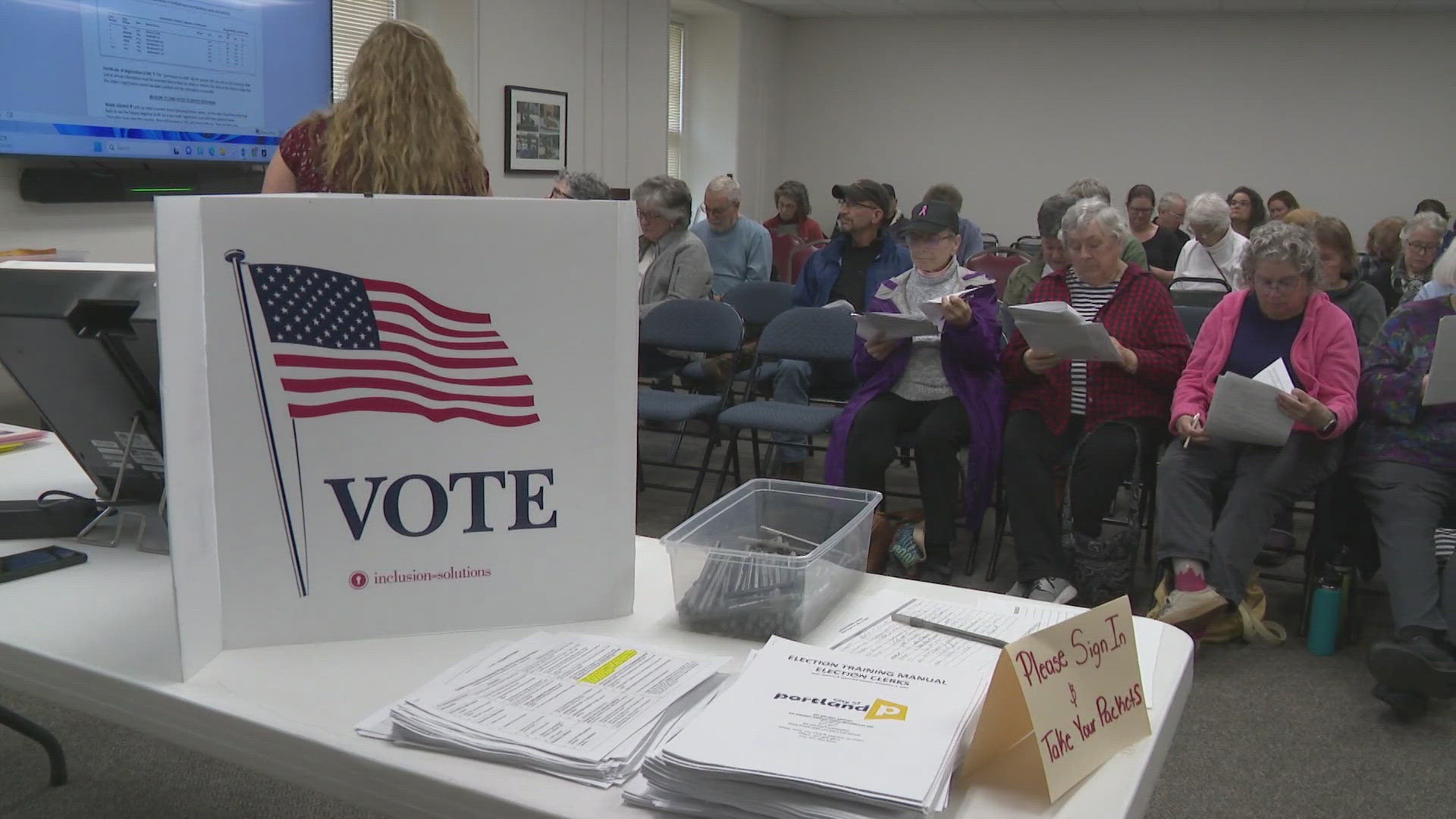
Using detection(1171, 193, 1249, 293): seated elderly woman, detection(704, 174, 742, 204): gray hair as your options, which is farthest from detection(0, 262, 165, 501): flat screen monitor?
detection(1171, 193, 1249, 293): seated elderly woman

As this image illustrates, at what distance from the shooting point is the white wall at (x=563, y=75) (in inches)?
253

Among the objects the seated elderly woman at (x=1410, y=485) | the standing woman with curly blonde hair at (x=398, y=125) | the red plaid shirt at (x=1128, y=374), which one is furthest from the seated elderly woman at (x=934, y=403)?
the standing woman with curly blonde hair at (x=398, y=125)

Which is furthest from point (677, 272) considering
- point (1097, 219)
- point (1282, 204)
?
point (1282, 204)

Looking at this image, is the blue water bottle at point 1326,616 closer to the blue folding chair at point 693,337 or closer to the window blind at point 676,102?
the blue folding chair at point 693,337

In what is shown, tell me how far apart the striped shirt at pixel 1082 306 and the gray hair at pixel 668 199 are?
A: 2123 mm

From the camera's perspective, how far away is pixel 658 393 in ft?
14.4

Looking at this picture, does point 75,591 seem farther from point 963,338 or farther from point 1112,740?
point 963,338

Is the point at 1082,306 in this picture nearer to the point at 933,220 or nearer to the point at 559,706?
the point at 933,220

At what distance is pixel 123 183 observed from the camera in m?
4.54

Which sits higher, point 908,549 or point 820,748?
point 820,748

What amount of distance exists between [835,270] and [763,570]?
3939mm

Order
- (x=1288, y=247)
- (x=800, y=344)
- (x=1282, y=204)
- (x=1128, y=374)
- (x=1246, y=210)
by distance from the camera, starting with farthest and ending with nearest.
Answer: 1. (x=1282, y=204)
2. (x=1246, y=210)
3. (x=800, y=344)
4. (x=1128, y=374)
5. (x=1288, y=247)

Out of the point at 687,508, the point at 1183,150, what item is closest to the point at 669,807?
the point at 687,508

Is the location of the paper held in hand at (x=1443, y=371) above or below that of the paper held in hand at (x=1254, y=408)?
above
